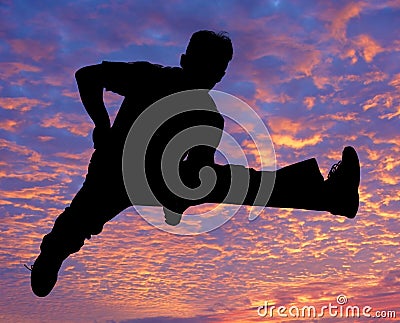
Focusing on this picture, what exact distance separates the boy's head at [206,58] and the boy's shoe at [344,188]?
162cm

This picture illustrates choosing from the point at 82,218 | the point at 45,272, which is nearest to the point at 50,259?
the point at 45,272

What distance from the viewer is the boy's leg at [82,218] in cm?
678

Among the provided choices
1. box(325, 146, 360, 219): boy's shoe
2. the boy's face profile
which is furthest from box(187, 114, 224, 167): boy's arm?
box(325, 146, 360, 219): boy's shoe

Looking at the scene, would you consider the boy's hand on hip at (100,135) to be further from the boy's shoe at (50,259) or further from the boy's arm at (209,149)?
the boy's shoe at (50,259)

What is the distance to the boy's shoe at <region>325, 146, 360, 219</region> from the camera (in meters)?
6.62

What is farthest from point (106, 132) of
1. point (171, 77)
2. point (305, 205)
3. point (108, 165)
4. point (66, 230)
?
point (305, 205)

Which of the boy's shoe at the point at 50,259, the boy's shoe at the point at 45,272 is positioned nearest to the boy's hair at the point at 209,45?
the boy's shoe at the point at 50,259

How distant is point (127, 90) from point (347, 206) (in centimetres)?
262

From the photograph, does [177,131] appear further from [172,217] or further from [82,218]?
[82,218]

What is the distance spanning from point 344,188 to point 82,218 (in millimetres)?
2935

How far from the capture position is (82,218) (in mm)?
7180

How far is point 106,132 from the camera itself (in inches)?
259

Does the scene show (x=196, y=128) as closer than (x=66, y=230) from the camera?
Yes

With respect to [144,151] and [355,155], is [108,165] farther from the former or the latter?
[355,155]
